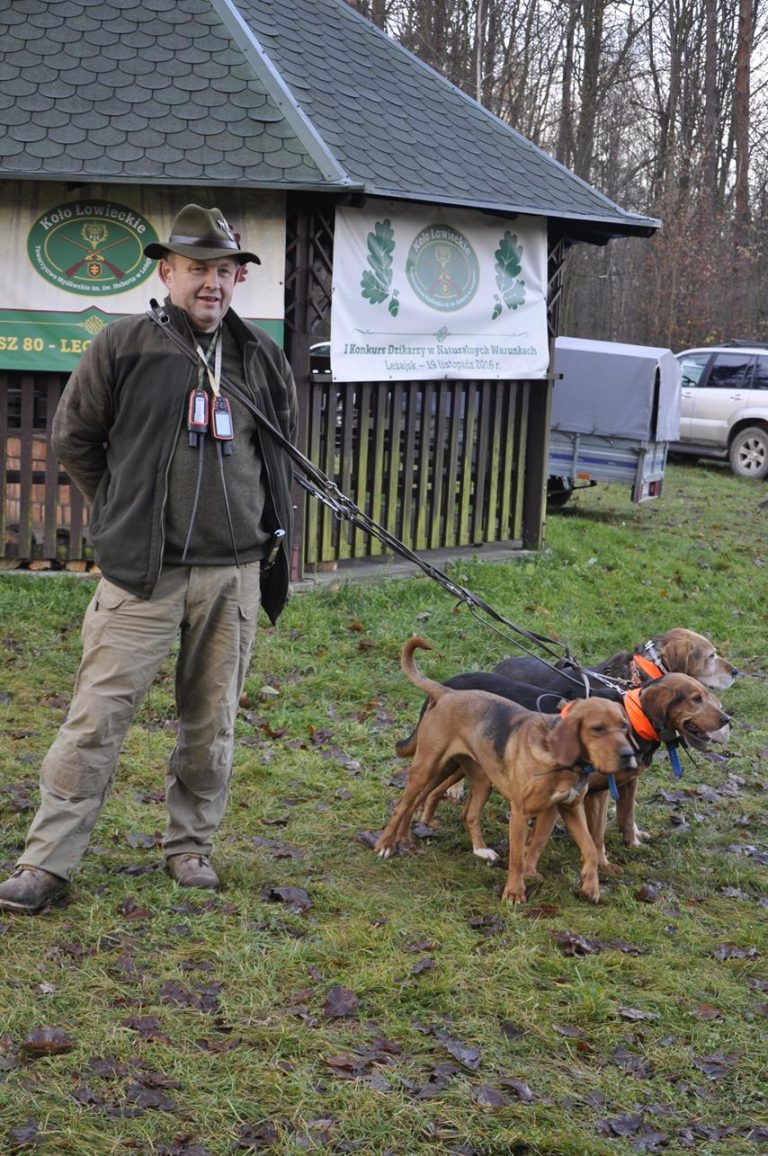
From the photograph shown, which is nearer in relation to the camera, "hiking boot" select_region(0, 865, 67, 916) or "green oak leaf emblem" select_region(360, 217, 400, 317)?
"hiking boot" select_region(0, 865, 67, 916)

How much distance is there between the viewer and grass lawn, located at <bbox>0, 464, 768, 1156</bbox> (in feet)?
12.0

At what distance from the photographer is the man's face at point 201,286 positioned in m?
4.70

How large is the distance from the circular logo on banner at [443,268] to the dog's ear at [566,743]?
6.22m

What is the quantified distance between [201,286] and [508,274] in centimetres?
704

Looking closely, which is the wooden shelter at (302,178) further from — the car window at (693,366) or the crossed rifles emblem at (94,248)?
the car window at (693,366)

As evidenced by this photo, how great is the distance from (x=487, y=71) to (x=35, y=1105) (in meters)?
27.0

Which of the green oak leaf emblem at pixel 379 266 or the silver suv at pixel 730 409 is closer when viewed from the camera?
the green oak leaf emblem at pixel 379 266

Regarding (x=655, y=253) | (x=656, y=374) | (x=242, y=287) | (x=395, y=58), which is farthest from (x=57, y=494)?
(x=655, y=253)

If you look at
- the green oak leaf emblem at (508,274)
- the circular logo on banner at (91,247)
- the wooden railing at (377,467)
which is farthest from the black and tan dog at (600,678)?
the green oak leaf emblem at (508,274)

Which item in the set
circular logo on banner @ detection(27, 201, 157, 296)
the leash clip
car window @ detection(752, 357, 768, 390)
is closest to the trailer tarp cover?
car window @ detection(752, 357, 768, 390)

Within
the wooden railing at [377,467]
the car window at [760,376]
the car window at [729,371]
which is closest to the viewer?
the wooden railing at [377,467]

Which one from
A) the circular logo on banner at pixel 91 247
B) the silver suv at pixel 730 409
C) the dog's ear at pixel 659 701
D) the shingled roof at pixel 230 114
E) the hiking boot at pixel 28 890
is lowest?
the hiking boot at pixel 28 890

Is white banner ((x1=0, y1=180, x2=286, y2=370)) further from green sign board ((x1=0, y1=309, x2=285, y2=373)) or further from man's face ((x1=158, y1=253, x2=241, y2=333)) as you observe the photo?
man's face ((x1=158, y1=253, x2=241, y2=333))

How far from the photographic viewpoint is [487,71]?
2744 cm
